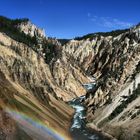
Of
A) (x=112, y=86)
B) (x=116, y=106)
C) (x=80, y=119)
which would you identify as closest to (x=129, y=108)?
(x=116, y=106)

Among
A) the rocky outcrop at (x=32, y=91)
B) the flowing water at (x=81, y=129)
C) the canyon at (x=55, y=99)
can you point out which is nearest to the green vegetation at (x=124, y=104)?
the canyon at (x=55, y=99)

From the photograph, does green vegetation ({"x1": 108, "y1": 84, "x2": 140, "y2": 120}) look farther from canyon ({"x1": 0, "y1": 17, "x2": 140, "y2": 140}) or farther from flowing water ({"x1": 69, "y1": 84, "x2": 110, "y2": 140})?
flowing water ({"x1": 69, "y1": 84, "x2": 110, "y2": 140})

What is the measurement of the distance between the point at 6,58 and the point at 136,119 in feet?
140

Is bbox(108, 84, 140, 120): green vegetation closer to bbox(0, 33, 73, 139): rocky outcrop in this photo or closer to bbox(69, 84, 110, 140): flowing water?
bbox(69, 84, 110, 140): flowing water

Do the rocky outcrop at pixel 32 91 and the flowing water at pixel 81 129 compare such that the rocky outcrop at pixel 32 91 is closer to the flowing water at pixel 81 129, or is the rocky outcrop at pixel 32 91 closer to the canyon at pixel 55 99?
the canyon at pixel 55 99

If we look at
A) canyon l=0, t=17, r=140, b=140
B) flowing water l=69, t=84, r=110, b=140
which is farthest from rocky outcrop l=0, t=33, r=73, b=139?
flowing water l=69, t=84, r=110, b=140

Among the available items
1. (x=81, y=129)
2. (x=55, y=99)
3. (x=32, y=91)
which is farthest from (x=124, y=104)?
(x=55, y=99)

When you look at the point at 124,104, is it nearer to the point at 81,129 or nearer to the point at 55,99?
the point at 81,129

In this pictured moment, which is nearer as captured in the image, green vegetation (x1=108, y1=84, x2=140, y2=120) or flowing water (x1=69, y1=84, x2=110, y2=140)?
flowing water (x1=69, y1=84, x2=110, y2=140)

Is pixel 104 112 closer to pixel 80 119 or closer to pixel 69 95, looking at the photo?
pixel 80 119

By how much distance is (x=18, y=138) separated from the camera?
2196 inches

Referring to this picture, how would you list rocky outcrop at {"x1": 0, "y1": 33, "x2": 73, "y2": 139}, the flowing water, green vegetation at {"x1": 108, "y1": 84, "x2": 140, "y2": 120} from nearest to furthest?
rocky outcrop at {"x1": 0, "y1": 33, "x2": 73, "y2": 139} → the flowing water → green vegetation at {"x1": 108, "y1": 84, "x2": 140, "y2": 120}

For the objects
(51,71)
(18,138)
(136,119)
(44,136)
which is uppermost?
(51,71)

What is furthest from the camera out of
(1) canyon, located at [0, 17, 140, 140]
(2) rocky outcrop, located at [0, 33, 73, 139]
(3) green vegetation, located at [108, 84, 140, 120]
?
(3) green vegetation, located at [108, 84, 140, 120]
